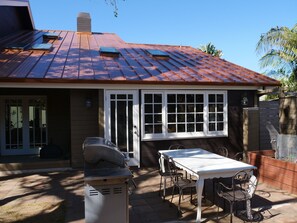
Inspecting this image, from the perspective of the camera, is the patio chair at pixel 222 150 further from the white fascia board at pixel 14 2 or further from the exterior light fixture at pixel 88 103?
the white fascia board at pixel 14 2

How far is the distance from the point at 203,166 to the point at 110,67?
16.4 feet

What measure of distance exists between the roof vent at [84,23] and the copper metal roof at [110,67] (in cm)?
215

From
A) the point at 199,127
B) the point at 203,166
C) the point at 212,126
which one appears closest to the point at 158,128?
the point at 199,127

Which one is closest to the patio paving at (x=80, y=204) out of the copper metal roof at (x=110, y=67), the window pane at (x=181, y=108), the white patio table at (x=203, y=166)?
the white patio table at (x=203, y=166)

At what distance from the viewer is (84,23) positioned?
14.2 metres

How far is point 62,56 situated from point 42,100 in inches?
74.1

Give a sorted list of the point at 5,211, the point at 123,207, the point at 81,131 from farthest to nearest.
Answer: the point at 81,131, the point at 5,211, the point at 123,207

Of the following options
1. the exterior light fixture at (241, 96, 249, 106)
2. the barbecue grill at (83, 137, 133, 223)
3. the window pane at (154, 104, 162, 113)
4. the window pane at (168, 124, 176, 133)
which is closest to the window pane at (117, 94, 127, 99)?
the window pane at (154, 104, 162, 113)

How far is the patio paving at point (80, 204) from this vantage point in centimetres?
458

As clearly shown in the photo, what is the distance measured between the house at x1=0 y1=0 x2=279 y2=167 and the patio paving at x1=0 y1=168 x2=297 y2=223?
181cm

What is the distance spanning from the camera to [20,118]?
9.90 metres

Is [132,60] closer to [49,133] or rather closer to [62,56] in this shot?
[62,56]

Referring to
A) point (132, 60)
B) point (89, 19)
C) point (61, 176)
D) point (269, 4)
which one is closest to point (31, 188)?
point (61, 176)

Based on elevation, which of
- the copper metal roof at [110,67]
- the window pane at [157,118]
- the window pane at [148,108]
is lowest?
the window pane at [157,118]
